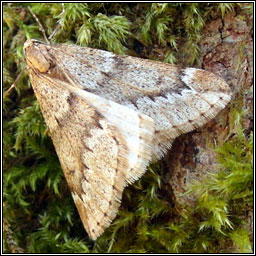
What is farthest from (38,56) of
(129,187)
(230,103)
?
(230,103)

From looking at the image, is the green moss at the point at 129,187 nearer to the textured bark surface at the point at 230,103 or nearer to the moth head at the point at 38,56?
the textured bark surface at the point at 230,103

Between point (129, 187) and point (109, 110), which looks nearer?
point (109, 110)

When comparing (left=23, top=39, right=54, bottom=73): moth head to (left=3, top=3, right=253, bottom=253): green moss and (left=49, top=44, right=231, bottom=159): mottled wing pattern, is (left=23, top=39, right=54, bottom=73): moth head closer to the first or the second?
(left=49, top=44, right=231, bottom=159): mottled wing pattern

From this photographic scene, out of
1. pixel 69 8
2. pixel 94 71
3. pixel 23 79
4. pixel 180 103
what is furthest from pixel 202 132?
pixel 23 79

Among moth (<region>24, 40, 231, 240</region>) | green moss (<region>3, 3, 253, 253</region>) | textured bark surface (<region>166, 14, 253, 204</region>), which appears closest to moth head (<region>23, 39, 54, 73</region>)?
moth (<region>24, 40, 231, 240</region>)

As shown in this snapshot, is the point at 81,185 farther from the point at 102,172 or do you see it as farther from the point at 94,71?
the point at 94,71

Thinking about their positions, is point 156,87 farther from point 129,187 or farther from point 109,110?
point 129,187
